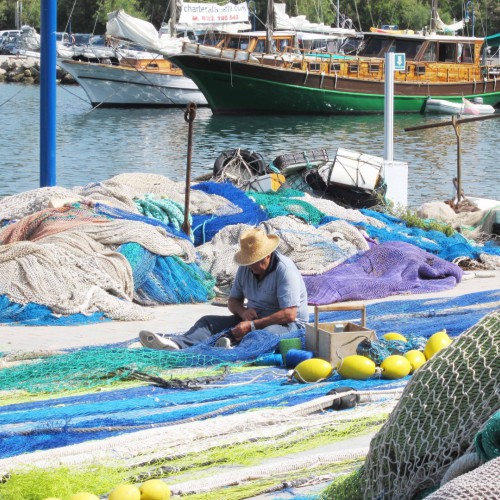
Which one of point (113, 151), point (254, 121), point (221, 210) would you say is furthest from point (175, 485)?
point (254, 121)

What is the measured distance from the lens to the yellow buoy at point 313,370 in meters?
5.78

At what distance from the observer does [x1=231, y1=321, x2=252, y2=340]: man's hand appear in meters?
6.69

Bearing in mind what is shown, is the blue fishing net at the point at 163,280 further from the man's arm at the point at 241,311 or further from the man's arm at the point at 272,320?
the man's arm at the point at 272,320

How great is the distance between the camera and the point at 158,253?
906 cm

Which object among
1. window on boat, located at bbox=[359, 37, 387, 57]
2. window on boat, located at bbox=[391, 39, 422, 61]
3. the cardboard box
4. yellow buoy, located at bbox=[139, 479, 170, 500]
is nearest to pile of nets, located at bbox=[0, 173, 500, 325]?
the cardboard box

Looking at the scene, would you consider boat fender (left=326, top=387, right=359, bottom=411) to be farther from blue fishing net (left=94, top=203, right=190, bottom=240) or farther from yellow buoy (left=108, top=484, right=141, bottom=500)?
blue fishing net (left=94, top=203, right=190, bottom=240)

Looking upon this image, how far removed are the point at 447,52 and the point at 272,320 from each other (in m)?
35.1

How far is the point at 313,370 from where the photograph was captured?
578 cm

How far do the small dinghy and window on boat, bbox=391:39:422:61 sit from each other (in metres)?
2.64

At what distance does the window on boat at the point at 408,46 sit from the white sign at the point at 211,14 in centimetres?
596

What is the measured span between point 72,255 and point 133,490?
16.4 feet

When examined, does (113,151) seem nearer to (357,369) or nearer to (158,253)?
(158,253)

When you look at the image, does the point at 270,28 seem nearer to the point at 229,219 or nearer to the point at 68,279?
the point at 229,219

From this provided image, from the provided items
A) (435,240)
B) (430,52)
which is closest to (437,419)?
(435,240)
